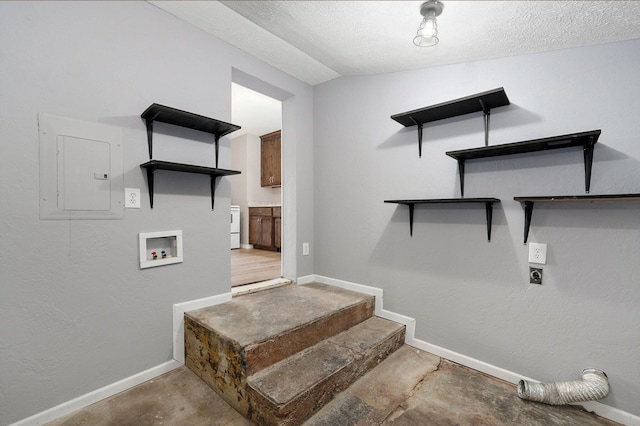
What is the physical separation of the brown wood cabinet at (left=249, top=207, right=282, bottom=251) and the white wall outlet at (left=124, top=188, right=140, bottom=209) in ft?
10.6

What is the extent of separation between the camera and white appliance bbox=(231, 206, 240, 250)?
5.50m

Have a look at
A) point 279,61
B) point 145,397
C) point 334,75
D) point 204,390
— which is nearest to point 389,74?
point 334,75

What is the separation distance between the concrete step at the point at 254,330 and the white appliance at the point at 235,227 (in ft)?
10.7

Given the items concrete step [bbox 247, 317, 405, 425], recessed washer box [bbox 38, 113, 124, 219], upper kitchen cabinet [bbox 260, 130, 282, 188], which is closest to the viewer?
concrete step [bbox 247, 317, 405, 425]

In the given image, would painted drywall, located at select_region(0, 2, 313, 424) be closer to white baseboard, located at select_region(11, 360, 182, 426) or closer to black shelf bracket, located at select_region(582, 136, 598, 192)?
white baseboard, located at select_region(11, 360, 182, 426)

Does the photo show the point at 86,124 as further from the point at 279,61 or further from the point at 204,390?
the point at 204,390

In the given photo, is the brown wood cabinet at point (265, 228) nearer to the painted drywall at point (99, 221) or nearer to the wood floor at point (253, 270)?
the wood floor at point (253, 270)

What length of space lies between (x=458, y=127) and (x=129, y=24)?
91.8 inches

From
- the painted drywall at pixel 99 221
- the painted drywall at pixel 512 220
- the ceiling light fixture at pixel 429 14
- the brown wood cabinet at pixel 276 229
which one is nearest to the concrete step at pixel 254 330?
the painted drywall at pixel 99 221

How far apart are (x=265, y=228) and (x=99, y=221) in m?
3.65

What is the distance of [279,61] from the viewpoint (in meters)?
2.48

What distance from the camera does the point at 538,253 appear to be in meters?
1.75

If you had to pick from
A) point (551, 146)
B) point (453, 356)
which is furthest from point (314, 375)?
point (551, 146)

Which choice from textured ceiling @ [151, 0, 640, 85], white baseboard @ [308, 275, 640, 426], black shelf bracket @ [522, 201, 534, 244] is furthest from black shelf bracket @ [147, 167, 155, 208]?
black shelf bracket @ [522, 201, 534, 244]
